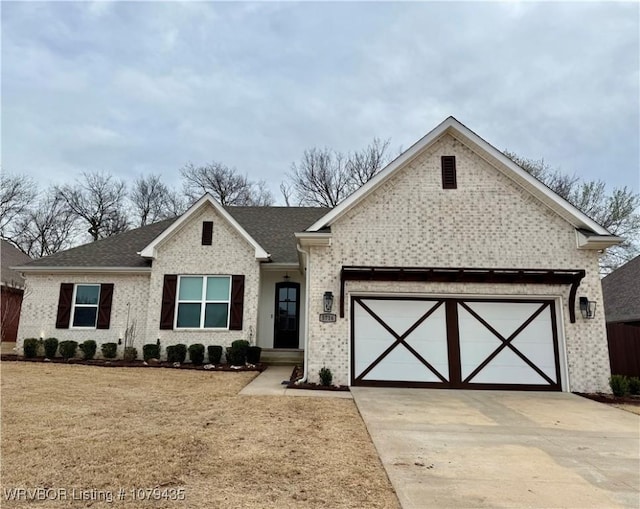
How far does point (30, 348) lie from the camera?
1312 centimetres

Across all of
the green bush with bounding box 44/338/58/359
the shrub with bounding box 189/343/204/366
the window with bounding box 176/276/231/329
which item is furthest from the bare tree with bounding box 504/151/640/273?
the green bush with bounding box 44/338/58/359

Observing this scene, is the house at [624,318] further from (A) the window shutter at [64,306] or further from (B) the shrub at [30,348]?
(B) the shrub at [30,348]

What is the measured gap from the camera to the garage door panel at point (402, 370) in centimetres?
966

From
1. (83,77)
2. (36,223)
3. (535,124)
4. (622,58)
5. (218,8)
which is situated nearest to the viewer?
(218,8)

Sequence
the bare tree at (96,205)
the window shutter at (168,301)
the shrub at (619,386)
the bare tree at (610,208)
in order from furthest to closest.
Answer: the bare tree at (96,205)
the bare tree at (610,208)
the window shutter at (168,301)
the shrub at (619,386)

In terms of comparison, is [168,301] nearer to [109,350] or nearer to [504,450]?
[109,350]

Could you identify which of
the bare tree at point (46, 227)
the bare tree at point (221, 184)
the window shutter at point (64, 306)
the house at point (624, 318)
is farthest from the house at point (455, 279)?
the bare tree at point (46, 227)

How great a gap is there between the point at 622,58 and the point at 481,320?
12.6 metres

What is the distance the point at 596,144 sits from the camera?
2756 centimetres

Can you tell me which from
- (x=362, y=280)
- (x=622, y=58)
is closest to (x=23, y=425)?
(x=362, y=280)

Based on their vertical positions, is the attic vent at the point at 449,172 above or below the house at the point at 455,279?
above

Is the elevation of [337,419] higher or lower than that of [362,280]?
lower

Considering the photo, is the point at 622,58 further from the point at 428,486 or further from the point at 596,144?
the point at 428,486

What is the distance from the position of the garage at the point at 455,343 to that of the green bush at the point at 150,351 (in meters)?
6.75
